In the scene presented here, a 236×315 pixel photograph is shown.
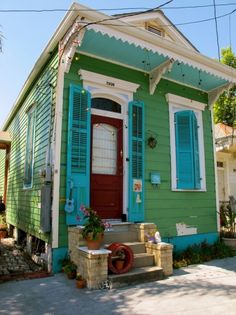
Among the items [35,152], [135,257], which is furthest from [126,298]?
[35,152]

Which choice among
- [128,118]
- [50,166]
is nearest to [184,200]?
[128,118]

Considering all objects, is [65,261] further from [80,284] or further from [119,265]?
[119,265]

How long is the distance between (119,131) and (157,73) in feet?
5.20

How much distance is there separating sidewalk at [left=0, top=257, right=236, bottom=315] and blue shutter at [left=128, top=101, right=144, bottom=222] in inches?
60.2

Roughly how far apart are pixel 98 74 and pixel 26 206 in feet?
11.4

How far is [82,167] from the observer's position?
532 cm

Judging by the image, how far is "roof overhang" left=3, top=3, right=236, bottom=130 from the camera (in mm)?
4977

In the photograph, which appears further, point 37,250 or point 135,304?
point 37,250

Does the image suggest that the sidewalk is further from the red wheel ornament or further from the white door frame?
the white door frame

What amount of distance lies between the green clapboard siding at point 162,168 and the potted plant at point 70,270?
194 centimetres

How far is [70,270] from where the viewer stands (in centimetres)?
452

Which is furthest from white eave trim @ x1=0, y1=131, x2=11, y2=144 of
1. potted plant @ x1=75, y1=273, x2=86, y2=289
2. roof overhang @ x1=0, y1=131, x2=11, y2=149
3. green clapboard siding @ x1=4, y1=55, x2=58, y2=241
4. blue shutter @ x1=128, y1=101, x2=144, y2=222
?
potted plant @ x1=75, y1=273, x2=86, y2=289

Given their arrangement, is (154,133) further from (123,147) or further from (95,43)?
(95,43)

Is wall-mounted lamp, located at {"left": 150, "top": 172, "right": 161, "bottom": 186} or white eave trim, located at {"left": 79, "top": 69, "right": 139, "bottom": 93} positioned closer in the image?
white eave trim, located at {"left": 79, "top": 69, "right": 139, "bottom": 93}
